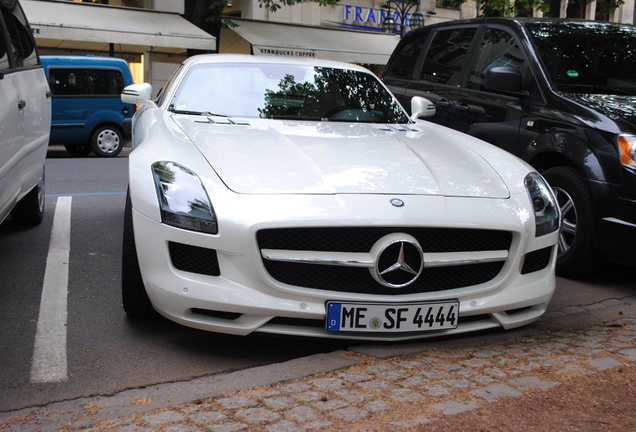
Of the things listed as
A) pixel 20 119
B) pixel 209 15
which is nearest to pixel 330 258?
pixel 20 119

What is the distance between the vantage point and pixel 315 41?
23.8 m

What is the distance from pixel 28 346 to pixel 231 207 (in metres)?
1.30

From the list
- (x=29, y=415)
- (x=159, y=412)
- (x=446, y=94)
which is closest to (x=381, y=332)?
(x=159, y=412)

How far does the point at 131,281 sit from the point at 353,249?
120 centimetres

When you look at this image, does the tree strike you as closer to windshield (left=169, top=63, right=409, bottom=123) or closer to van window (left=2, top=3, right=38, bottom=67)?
van window (left=2, top=3, right=38, bottom=67)

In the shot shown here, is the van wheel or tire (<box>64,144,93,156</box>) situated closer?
the van wheel

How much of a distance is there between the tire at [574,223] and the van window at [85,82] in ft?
43.4

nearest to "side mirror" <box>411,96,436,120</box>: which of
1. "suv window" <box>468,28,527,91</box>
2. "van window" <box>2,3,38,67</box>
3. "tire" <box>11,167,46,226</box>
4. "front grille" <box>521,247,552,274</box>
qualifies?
"suv window" <box>468,28,527,91</box>

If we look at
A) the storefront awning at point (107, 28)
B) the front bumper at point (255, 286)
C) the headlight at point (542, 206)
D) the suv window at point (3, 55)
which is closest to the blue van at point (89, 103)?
the storefront awning at point (107, 28)

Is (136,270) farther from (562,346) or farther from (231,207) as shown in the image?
(562,346)

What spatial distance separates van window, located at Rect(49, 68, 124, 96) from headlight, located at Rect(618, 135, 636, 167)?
1378 cm

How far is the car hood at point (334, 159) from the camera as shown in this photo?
12.7 feet

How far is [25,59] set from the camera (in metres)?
6.08

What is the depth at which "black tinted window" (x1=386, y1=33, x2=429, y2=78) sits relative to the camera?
7.99 m
